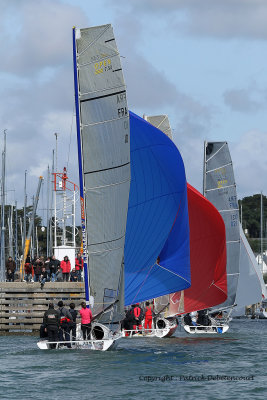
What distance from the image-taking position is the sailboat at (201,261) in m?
38.9

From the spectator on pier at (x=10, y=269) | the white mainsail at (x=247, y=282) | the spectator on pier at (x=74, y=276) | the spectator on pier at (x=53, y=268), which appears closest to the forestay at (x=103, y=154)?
the spectator on pier at (x=74, y=276)

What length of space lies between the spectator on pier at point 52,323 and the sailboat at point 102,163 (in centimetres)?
32

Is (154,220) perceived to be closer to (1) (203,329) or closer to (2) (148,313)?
(2) (148,313)

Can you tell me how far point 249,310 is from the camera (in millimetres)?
92812

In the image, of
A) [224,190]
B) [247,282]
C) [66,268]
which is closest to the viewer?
[66,268]

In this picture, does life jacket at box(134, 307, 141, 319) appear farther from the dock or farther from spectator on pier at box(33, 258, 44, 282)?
spectator on pier at box(33, 258, 44, 282)

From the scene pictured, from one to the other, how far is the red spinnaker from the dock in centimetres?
464

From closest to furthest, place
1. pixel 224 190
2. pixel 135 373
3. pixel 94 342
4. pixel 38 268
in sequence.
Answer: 1. pixel 135 373
2. pixel 94 342
3. pixel 38 268
4. pixel 224 190

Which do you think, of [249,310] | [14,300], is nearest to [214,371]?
[14,300]

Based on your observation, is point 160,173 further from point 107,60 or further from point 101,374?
point 101,374

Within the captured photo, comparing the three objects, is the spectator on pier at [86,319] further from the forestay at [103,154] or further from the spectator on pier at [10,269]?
the spectator on pier at [10,269]

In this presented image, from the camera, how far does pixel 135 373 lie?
84.5ft

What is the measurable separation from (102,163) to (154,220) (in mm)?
3853

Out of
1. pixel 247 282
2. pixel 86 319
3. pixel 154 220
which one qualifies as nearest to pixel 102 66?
pixel 154 220
